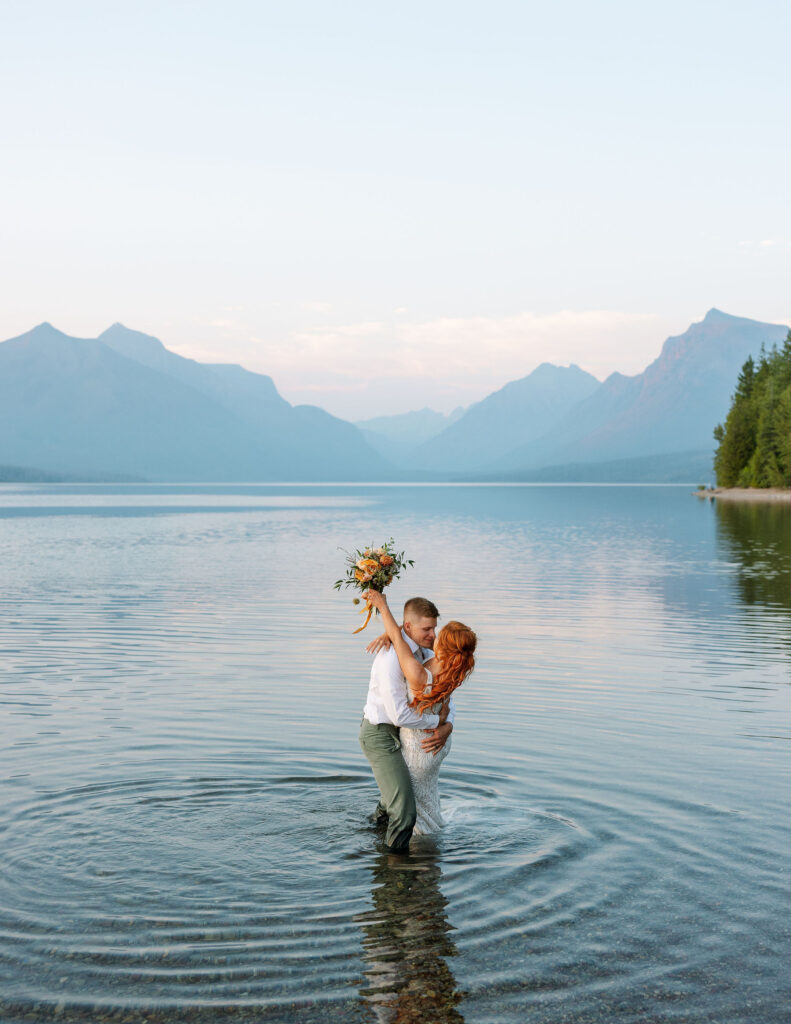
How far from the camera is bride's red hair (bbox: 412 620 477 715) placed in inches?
427

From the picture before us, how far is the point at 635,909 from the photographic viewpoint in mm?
9828

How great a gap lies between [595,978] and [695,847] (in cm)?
345

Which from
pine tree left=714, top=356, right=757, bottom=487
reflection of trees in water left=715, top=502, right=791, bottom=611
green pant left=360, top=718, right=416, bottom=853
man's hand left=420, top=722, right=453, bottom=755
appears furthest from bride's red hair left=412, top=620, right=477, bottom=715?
pine tree left=714, top=356, right=757, bottom=487

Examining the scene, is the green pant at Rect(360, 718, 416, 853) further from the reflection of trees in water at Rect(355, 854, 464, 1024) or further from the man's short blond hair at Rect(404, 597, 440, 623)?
the man's short blond hair at Rect(404, 597, 440, 623)

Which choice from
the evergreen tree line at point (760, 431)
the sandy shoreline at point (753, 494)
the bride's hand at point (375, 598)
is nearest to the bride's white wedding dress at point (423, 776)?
the bride's hand at point (375, 598)

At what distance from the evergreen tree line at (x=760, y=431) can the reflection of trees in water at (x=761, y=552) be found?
138ft

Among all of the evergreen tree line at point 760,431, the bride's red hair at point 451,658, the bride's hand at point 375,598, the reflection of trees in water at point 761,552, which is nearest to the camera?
the bride's hand at point 375,598

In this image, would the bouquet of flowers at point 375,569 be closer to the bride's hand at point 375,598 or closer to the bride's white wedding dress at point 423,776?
the bride's hand at point 375,598

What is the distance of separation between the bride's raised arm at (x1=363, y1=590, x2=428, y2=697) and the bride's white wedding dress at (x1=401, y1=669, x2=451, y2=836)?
21cm

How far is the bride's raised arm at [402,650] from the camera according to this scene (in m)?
10.6

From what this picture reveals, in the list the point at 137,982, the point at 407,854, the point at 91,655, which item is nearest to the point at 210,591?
the point at 91,655

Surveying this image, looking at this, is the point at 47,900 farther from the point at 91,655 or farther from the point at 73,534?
the point at 73,534

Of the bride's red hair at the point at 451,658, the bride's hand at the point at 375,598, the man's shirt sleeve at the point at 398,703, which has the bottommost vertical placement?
the man's shirt sleeve at the point at 398,703

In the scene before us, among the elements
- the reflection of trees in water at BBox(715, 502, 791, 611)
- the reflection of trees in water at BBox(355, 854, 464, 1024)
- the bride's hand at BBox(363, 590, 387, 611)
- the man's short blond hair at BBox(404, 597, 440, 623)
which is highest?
the bride's hand at BBox(363, 590, 387, 611)
